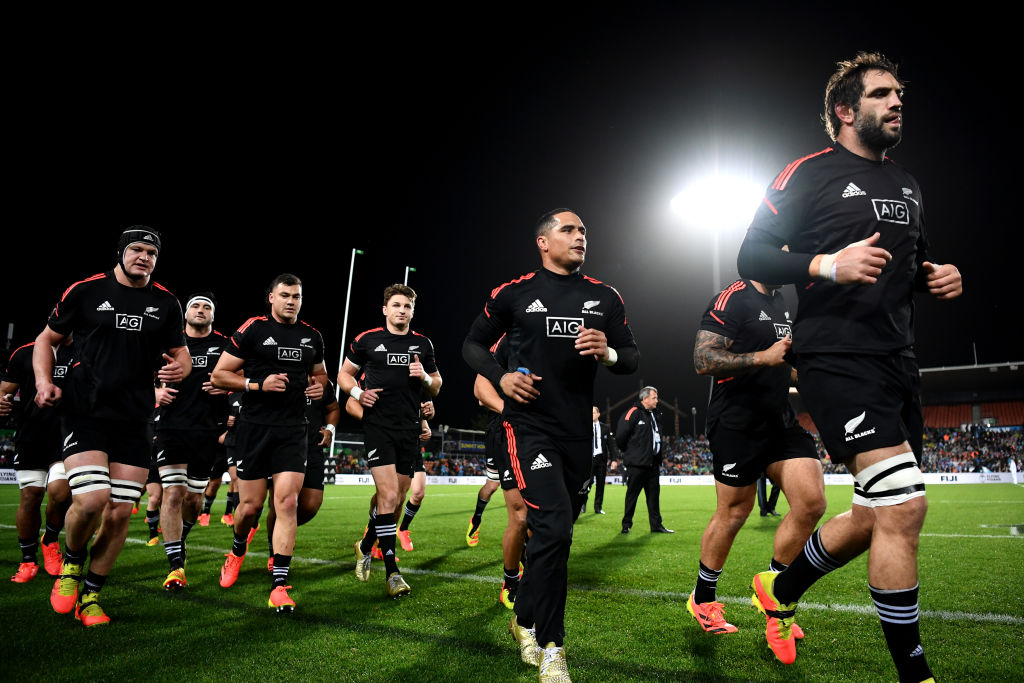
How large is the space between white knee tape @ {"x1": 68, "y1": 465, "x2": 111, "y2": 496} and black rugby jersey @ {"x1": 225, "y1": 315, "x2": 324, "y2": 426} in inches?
55.7

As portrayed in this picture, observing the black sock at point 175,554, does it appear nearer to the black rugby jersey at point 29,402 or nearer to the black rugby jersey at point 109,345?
the black rugby jersey at point 109,345

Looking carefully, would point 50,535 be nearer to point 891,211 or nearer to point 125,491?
point 125,491

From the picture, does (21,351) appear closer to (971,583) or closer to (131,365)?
(131,365)

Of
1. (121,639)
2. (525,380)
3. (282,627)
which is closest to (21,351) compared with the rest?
(121,639)

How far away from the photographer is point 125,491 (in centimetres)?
474

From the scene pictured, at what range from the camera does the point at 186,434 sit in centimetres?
700

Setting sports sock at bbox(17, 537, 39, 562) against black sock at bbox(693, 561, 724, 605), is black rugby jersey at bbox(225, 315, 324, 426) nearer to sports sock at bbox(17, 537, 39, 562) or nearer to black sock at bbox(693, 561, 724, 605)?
sports sock at bbox(17, 537, 39, 562)

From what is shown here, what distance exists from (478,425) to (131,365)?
7108 cm

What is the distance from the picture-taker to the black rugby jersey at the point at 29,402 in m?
6.94

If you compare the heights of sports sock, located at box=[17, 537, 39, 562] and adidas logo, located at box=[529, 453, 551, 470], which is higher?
adidas logo, located at box=[529, 453, 551, 470]

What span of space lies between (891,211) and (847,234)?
24 cm

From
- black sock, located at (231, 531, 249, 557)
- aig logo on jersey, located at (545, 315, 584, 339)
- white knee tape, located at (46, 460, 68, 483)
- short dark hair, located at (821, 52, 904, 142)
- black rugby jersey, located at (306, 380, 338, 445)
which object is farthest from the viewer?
black rugby jersey, located at (306, 380, 338, 445)

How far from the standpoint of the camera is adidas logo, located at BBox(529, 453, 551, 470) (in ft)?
12.0

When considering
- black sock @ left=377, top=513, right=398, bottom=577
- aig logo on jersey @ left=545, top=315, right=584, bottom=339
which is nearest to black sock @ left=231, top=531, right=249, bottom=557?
black sock @ left=377, top=513, right=398, bottom=577
